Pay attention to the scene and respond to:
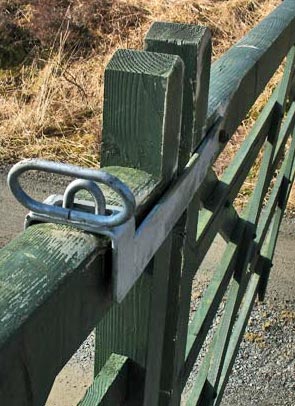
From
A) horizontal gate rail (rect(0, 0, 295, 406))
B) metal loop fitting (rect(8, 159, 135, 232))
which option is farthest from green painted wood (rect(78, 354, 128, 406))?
metal loop fitting (rect(8, 159, 135, 232))

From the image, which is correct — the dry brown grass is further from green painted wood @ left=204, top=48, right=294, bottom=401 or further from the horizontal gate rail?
the horizontal gate rail

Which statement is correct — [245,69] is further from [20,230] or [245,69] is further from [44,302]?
[20,230]

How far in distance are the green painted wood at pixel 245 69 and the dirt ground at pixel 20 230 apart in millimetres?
1807

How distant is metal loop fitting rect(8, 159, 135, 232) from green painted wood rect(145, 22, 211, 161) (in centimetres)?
41

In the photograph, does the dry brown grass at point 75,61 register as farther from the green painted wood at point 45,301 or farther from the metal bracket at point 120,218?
the green painted wood at point 45,301

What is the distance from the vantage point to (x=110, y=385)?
1.30 meters

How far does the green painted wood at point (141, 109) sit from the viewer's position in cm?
112

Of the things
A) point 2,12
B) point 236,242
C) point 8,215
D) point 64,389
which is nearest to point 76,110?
point 8,215

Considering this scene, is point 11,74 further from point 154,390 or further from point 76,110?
point 154,390

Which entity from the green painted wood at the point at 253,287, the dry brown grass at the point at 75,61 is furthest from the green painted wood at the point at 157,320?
the dry brown grass at the point at 75,61

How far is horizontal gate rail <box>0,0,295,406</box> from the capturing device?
840 mm

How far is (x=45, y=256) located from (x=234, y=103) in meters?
0.96

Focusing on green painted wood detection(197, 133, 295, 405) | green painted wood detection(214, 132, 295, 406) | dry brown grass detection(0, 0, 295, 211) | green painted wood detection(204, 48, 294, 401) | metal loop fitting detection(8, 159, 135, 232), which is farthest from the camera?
dry brown grass detection(0, 0, 295, 211)

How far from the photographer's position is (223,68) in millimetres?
1775
